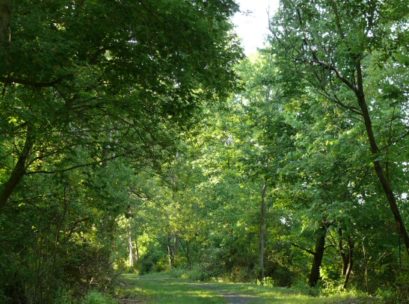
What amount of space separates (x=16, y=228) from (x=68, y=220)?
6.85ft

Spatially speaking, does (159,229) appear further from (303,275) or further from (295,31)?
(295,31)

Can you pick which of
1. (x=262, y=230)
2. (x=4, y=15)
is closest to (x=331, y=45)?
(x=4, y=15)

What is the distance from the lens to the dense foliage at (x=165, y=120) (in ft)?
22.6

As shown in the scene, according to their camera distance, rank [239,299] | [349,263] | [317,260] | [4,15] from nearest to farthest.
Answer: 1. [4,15]
2. [239,299]
3. [349,263]
4. [317,260]

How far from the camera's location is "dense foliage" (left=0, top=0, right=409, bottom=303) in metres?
6.89

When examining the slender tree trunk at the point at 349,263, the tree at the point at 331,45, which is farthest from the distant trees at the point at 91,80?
the slender tree trunk at the point at 349,263

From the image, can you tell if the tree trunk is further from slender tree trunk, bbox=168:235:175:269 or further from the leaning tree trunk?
slender tree trunk, bbox=168:235:175:269

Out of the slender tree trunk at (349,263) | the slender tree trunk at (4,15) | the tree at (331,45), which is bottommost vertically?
the slender tree trunk at (349,263)

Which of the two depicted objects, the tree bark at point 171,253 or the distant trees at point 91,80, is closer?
the distant trees at point 91,80

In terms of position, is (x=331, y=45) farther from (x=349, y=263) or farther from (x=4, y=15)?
(x=349, y=263)

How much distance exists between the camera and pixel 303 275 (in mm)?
28484

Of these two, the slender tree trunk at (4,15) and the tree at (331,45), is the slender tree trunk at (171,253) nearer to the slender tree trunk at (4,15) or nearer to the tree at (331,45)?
the tree at (331,45)

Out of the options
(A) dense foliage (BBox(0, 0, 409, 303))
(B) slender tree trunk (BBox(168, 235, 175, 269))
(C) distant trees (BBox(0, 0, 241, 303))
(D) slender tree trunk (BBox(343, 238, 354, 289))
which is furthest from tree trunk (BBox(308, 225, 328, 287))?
(B) slender tree trunk (BBox(168, 235, 175, 269))

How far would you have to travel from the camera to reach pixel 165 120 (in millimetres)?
9391
